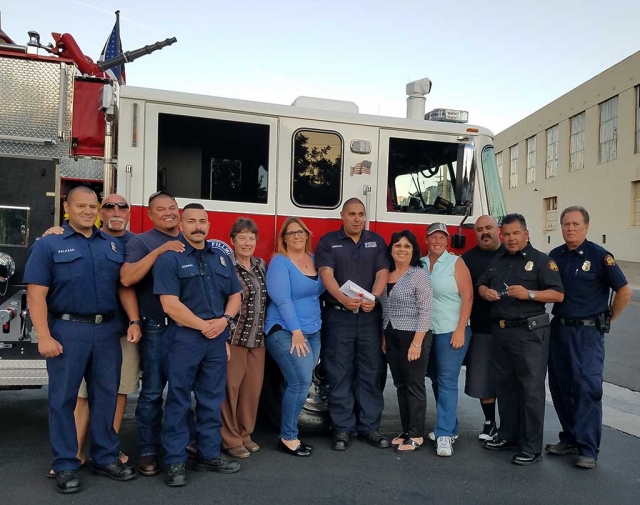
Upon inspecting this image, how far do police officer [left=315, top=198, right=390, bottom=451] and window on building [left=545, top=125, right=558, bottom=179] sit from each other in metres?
33.6

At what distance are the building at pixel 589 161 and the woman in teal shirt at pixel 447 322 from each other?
70.8 feet

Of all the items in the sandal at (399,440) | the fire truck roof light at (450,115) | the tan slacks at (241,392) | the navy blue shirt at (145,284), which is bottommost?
the sandal at (399,440)

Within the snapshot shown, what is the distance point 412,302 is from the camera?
15.7 feet

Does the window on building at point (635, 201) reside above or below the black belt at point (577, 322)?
above

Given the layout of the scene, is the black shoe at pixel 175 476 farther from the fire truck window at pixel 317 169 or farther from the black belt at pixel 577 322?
the black belt at pixel 577 322

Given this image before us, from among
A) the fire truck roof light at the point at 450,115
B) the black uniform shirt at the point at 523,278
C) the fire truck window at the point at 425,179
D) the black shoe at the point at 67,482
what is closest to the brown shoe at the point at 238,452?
the black shoe at the point at 67,482

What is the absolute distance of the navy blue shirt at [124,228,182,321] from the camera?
4.09 meters

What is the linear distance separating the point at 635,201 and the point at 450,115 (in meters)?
26.4

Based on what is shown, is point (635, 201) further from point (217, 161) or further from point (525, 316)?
point (217, 161)

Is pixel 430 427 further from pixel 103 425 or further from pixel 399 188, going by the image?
pixel 103 425

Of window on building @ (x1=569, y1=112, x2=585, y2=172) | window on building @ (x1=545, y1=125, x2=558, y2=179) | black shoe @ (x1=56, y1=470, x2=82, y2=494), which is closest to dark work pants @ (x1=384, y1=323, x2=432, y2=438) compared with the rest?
black shoe @ (x1=56, y1=470, x2=82, y2=494)

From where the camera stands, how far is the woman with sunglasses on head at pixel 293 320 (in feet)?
15.1

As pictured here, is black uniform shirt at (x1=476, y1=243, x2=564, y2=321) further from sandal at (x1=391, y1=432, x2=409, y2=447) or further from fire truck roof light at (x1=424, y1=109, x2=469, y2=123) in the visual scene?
fire truck roof light at (x1=424, y1=109, x2=469, y2=123)

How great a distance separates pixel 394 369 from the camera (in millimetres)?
4977
